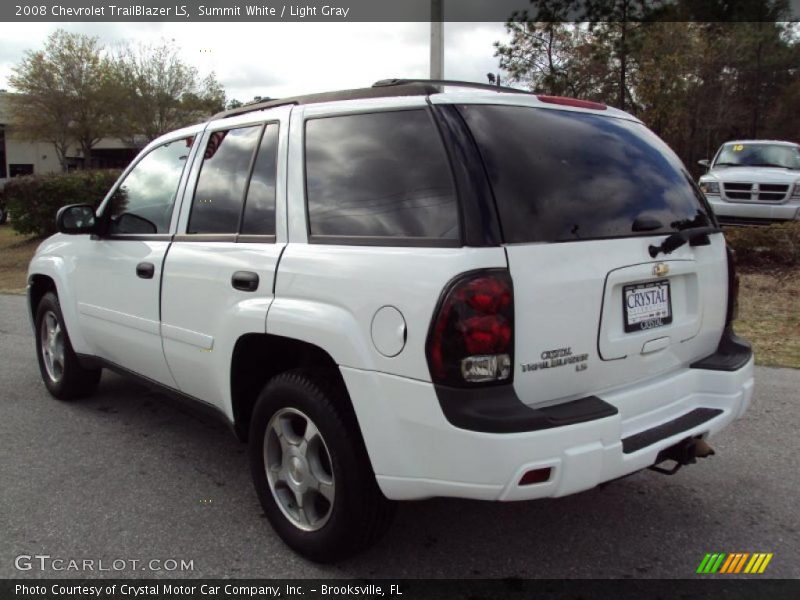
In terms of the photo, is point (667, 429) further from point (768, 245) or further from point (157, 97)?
point (157, 97)

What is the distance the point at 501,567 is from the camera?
2.87 m

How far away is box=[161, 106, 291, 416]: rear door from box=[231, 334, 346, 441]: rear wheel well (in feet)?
0.15

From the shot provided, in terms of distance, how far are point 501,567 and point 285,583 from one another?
0.90 m

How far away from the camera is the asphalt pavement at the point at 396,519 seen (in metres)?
2.90

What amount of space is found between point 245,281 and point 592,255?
1.49 meters

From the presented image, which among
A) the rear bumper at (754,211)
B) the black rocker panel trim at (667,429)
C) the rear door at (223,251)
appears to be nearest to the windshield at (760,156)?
the rear bumper at (754,211)

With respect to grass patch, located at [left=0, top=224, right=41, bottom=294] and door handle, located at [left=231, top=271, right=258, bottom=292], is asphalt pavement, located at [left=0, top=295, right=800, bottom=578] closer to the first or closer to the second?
door handle, located at [left=231, top=271, right=258, bottom=292]

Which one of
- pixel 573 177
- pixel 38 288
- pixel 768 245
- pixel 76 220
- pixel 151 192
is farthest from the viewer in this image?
pixel 768 245

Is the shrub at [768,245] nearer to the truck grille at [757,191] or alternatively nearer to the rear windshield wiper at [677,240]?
the truck grille at [757,191]

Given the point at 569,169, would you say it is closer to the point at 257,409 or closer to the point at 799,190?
the point at 257,409

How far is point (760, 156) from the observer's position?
11.6 m

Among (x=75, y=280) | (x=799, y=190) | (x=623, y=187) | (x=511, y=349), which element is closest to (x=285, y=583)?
(x=511, y=349)

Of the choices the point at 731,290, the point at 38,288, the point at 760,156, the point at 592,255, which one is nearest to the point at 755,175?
the point at 760,156

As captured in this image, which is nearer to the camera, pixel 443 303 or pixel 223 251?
pixel 443 303
